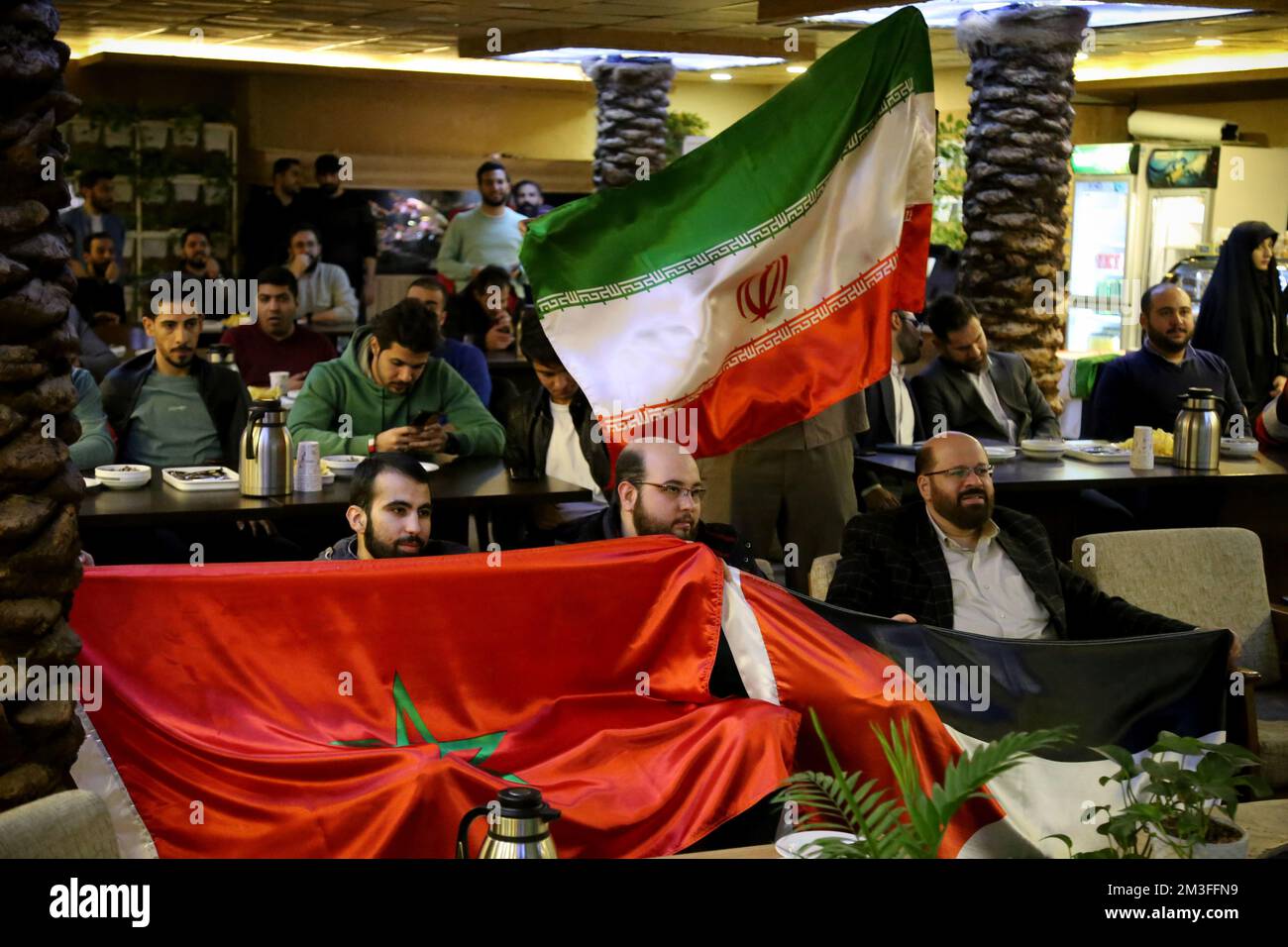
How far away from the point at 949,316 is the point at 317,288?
5720 mm

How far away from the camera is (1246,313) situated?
9172 millimetres

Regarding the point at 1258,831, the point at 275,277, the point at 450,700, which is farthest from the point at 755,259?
the point at 275,277

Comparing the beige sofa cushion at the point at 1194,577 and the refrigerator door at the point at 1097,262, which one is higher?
the refrigerator door at the point at 1097,262

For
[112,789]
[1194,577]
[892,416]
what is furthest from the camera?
[892,416]

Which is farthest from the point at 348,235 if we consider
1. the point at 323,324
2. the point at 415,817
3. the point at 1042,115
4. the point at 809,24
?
the point at 415,817

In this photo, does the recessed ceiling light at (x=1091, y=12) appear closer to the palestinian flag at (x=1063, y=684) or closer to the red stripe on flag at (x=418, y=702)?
the palestinian flag at (x=1063, y=684)

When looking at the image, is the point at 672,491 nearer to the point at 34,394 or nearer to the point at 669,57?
the point at 34,394

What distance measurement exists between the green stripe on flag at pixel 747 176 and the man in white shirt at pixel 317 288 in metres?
6.29

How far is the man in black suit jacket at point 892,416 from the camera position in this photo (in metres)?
6.85

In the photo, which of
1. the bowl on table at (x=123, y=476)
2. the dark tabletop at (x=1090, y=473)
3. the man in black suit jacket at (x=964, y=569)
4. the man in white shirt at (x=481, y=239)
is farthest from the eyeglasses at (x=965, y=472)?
the man in white shirt at (x=481, y=239)

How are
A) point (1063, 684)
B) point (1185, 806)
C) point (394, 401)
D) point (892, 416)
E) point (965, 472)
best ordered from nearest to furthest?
point (1185, 806) < point (1063, 684) < point (965, 472) < point (394, 401) < point (892, 416)

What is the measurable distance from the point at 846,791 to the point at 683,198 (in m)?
3.20
